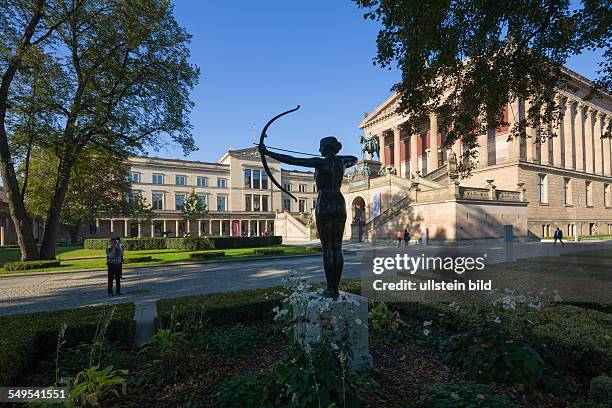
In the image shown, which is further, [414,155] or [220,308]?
[414,155]

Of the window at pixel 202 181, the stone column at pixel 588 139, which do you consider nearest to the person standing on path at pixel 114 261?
the stone column at pixel 588 139

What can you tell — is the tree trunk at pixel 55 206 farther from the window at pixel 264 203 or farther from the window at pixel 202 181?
the window at pixel 264 203

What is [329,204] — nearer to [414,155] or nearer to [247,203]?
[414,155]

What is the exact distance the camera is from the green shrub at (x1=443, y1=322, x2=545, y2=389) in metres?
4.14

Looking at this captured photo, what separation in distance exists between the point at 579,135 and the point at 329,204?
181 ft

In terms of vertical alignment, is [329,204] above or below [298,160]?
below

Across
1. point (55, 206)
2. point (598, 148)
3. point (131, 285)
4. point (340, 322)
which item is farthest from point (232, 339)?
point (598, 148)

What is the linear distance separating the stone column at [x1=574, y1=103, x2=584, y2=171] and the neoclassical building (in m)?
0.14

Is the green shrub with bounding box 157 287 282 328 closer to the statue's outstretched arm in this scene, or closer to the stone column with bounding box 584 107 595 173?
the statue's outstretched arm

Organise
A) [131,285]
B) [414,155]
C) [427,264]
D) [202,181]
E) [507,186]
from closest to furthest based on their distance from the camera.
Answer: [131,285] < [427,264] < [507,186] < [414,155] < [202,181]

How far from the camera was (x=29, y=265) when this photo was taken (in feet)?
56.3

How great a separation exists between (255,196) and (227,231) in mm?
10712

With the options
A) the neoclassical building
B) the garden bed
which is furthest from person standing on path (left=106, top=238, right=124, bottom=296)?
the neoclassical building

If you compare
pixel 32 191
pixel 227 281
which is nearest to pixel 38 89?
pixel 227 281
